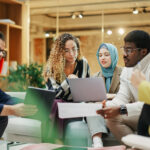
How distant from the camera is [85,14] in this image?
652cm

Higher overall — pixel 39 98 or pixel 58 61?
pixel 58 61

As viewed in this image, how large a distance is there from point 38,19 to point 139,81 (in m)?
5.84

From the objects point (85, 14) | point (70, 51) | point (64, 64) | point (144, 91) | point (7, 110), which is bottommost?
point (7, 110)

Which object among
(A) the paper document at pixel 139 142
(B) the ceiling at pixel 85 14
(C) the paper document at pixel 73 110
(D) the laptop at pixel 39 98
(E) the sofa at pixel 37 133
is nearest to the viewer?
(A) the paper document at pixel 139 142

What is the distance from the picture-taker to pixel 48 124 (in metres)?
2.76

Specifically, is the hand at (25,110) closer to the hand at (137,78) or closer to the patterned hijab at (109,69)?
the hand at (137,78)

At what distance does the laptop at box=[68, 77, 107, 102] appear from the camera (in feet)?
7.80

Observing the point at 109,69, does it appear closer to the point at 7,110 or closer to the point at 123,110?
the point at 123,110

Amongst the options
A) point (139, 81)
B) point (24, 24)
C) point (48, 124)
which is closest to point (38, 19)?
point (24, 24)

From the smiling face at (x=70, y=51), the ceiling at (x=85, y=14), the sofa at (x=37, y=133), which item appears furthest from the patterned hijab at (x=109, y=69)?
the ceiling at (x=85, y=14)

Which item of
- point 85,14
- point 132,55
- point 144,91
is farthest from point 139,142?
point 85,14

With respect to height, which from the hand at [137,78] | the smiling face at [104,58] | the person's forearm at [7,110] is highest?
the smiling face at [104,58]

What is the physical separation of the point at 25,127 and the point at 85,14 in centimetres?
409

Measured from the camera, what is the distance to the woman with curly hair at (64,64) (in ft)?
10.1
